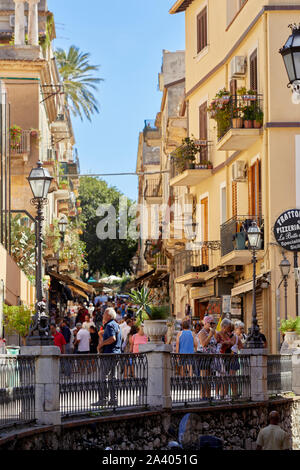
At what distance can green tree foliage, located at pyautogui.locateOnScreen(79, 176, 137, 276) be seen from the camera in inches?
3570

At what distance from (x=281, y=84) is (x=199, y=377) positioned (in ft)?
40.0

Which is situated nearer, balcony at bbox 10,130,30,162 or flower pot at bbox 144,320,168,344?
flower pot at bbox 144,320,168,344

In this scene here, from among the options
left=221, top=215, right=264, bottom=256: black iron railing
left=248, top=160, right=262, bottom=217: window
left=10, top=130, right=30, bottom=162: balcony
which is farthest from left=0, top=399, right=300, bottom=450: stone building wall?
left=10, top=130, right=30, bottom=162: balcony

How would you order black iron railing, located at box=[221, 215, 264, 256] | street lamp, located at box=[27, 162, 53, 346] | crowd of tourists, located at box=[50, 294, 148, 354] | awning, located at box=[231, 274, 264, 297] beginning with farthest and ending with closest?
awning, located at box=[231, 274, 264, 297]
black iron railing, located at box=[221, 215, 264, 256]
crowd of tourists, located at box=[50, 294, 148, 354]
street lamp, located at box=[27, 162, 53, 346]

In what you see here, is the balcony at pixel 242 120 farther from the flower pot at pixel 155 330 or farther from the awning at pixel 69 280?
the awning at pixel 69 280

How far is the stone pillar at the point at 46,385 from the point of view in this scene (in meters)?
15.5

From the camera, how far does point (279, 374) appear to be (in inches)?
928

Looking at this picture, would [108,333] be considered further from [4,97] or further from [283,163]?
[4,97]

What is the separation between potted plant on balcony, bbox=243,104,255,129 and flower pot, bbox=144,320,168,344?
1259cm

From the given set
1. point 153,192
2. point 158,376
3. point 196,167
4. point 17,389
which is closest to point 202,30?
point 196,167

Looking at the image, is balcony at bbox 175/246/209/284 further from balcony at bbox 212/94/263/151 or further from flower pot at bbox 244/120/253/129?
flower pot at bbox 244/120/253/129

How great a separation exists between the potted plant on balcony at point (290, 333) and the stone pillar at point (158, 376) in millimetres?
6980

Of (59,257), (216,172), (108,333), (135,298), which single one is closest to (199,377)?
(108,333)

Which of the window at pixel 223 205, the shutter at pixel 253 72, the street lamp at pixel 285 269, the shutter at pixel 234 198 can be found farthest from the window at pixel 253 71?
the street lamp at pixel 285 269
